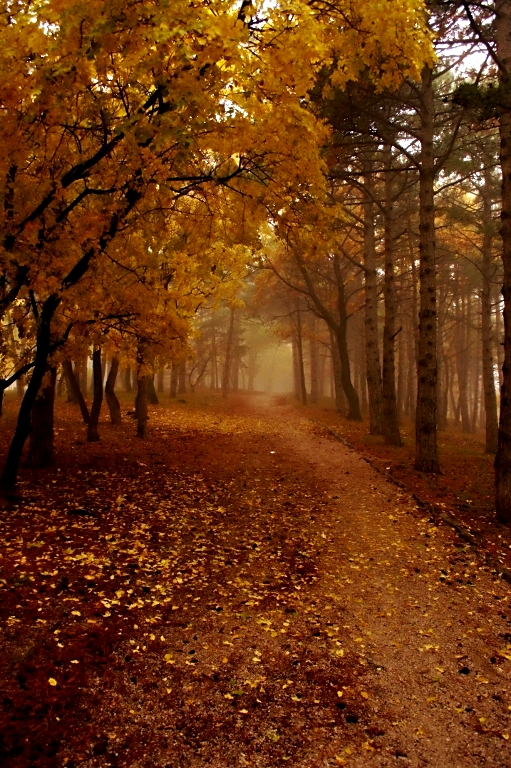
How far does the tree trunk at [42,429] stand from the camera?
963 cm

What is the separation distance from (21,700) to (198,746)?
134 cm

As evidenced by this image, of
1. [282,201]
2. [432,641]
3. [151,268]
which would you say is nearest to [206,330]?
[151,268]

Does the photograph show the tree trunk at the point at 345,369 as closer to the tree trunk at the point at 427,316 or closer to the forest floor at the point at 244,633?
the tree trunk at the point at 427,316

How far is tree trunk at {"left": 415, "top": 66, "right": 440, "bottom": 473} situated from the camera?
10.7m

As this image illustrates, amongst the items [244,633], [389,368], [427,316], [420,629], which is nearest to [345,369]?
[389,368]

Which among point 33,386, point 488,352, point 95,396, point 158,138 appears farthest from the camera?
point 488,352

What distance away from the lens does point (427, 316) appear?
10.6 m

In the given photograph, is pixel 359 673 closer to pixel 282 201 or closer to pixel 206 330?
pixel 282 201

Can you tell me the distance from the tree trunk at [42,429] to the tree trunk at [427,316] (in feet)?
25.7

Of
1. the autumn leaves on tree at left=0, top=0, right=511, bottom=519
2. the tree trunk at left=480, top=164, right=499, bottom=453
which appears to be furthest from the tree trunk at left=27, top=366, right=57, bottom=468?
the tree trunk at left=480, top=164, right=499, bottom=453

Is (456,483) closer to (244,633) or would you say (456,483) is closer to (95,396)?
(244,633)

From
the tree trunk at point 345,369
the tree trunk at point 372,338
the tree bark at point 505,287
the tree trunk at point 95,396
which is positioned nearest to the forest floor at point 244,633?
the tree bark at point 505,287

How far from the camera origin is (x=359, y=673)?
412 centimetres

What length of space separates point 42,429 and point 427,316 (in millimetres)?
8518
